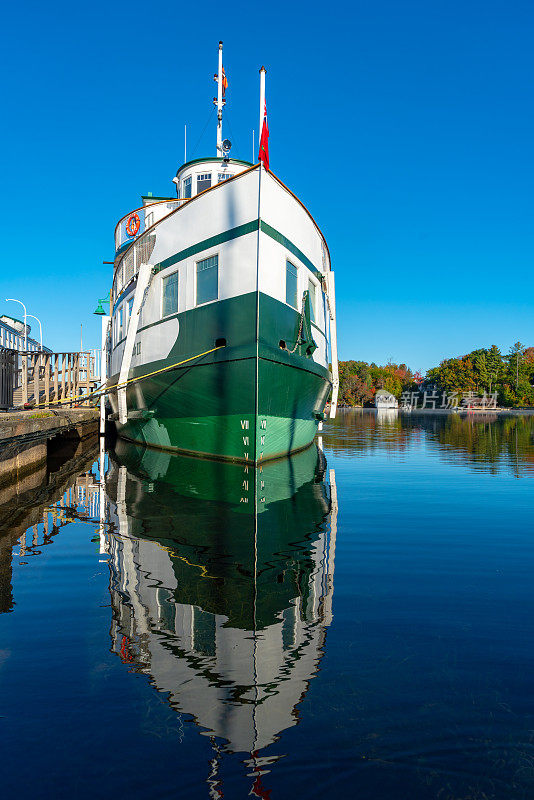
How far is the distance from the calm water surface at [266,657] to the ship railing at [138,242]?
9.02 meters

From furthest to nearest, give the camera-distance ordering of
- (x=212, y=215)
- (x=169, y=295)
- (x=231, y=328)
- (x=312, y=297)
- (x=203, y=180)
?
(x=203, y=180), (x=312, y=297), (x=169, y=295), (x=212, y=215), (x=231, y=328)

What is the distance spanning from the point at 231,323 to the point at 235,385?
1.27 metres

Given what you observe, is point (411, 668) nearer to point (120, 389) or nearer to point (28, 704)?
point (28, 704)

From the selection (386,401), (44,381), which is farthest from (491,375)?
(44,381)

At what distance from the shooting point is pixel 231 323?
10508mm

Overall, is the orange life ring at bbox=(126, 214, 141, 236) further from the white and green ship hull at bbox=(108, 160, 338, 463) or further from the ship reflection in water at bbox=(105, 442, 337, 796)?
the ship reflection in water at bbox=(105, 442, 337, 796)

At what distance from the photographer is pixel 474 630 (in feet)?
11.1

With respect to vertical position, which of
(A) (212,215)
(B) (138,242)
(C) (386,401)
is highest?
A: (B) (138,242)

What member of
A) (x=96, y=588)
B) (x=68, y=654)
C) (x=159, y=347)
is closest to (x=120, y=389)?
(x=159, y=347)

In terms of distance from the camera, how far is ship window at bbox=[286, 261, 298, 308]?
11.7m

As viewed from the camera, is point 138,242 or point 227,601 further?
Result: point 138,242

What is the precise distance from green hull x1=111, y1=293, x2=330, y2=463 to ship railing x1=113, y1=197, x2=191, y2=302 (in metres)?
3.16

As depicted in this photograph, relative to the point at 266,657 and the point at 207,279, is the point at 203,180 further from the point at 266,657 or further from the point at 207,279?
the point at 266,657

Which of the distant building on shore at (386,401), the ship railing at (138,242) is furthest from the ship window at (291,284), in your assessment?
the distant building on shore at (386,401)
